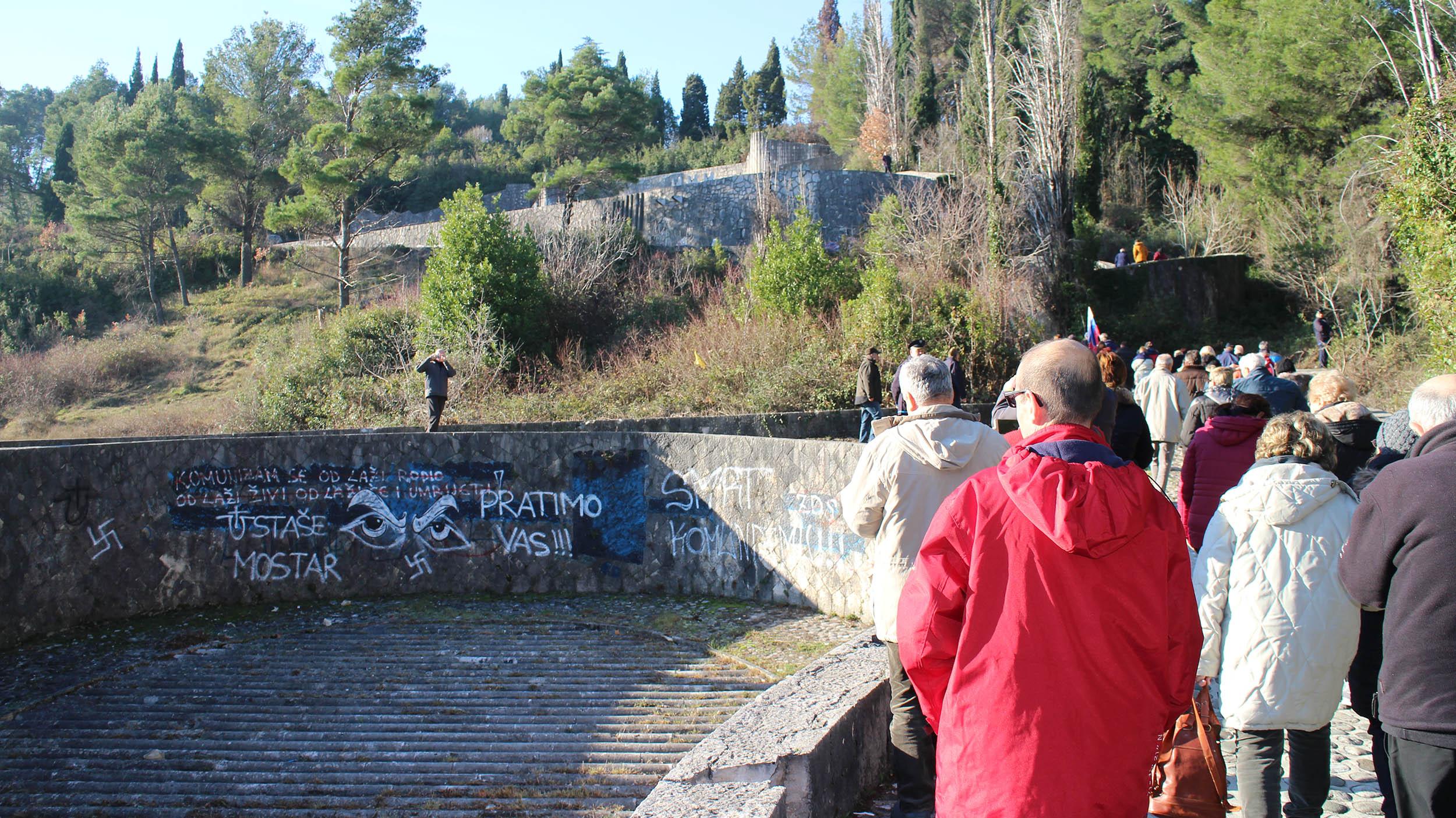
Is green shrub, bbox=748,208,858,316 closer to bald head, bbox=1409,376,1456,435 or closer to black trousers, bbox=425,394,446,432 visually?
black trousers, bbox=425,394,446,432

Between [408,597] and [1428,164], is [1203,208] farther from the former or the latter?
[408,597]

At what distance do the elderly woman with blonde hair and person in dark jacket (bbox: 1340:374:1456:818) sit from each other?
7.43 ft

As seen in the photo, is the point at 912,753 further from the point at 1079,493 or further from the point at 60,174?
the point at 60,174

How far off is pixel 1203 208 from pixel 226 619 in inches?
1217

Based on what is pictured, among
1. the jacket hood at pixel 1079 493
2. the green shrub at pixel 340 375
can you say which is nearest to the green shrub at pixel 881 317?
the green shrub at pixel 340 375

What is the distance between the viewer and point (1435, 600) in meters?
2.50

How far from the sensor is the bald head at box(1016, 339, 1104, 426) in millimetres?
2252

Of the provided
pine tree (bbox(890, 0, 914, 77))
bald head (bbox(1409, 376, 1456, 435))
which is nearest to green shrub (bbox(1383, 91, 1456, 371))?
bald head (bbox(1409, 376, 1456, 435))

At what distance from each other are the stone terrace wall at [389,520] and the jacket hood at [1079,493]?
4870mm

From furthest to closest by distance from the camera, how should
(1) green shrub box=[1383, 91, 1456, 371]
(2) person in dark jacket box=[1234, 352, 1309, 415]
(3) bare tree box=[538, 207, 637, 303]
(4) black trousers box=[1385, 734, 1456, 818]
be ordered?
(3) bare tree box=[538, 207, 637, 303] < (1) green shrub box=[1383, 91, 1456, 371] < (2) person in dark jacket box=[1234, 352, 1309, 415] < (4) black trousers box=[1385, 734, 1456, 818]

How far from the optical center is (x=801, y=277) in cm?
2173

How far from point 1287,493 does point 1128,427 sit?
8.36 feet

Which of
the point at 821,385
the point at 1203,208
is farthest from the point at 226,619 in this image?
the point at 1203,208

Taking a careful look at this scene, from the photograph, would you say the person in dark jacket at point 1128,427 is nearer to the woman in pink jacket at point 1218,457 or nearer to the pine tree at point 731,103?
the woman in pink jacket at point 1218,457
